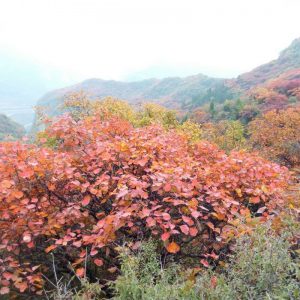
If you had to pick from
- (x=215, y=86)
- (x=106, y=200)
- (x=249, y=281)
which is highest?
(x=249, y=281)

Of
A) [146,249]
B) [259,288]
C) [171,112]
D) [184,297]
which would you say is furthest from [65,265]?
[171,112]

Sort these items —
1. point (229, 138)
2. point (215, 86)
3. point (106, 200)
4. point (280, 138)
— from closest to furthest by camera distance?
point (106, 200) → point (280, 138) → point (229, 138) → point (215, 86)

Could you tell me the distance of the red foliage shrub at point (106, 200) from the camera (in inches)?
171

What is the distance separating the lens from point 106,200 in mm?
5195

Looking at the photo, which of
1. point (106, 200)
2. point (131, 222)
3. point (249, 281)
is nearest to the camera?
point (249, 281)

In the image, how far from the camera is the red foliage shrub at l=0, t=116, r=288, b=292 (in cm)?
436

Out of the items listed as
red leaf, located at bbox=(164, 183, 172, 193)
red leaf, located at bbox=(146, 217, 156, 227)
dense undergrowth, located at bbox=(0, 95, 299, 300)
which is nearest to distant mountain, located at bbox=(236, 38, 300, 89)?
dense undergrowth, located at bbox=(0, 95, 299, 300)

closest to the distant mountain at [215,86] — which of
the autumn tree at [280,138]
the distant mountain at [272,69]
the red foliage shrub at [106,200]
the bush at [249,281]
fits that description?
the distant mountain at [272,69]

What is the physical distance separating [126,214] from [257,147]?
22.2 meters

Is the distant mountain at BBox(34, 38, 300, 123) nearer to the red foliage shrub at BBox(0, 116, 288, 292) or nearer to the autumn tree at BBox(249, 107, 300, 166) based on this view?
the autumn tree at BBox(249, 107, 300, 166)

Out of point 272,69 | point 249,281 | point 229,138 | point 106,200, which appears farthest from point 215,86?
point 249,281

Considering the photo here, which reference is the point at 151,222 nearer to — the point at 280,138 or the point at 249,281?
the point at 249,281

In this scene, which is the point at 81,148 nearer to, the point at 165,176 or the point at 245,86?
the point at 165,176

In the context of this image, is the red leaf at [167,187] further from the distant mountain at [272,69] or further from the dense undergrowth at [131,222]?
the distant mountain at [272,69]
